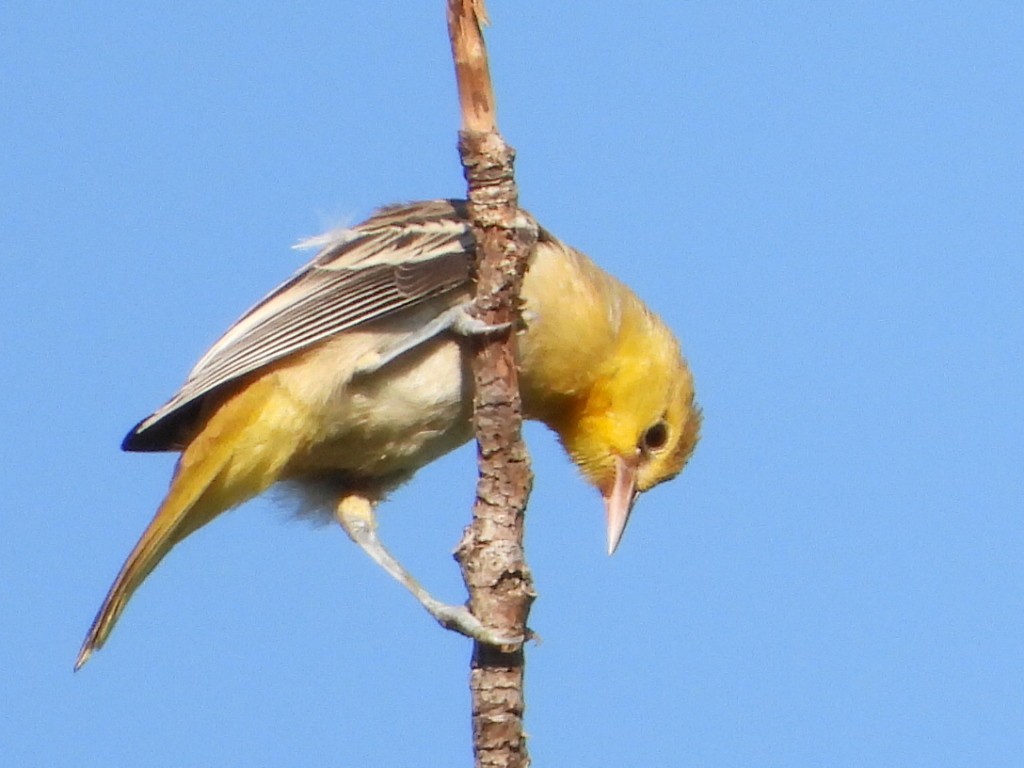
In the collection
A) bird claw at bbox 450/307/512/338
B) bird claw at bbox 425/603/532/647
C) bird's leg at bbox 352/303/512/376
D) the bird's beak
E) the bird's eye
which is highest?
the bird's eye

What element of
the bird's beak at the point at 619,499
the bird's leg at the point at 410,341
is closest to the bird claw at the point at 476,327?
the bird's leg at the point at 410,341

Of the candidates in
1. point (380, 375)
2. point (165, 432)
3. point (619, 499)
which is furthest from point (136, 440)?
point (619, 499)

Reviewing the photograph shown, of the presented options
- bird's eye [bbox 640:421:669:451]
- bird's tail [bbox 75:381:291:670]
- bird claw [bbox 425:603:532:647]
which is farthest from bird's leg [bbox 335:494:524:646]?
bird's eye [bbox 640:421:669:451]

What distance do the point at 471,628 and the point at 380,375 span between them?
1354 millimetres

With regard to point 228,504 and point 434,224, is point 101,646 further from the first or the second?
point 434,224

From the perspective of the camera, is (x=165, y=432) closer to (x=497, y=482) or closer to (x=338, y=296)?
(x=338, y=296)

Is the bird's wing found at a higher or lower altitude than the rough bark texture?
higher

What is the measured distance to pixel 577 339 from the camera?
5270 millimetres

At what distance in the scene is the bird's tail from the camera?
4812 millimetres

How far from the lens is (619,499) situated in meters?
5.71

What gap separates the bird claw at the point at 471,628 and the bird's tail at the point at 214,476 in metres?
0.88

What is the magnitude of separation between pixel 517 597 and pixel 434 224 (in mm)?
1725

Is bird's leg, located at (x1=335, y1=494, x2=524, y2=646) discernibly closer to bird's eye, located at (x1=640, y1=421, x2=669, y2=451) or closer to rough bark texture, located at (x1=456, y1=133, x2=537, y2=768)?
rough bark texture, located at (x1=456, y1=133, x2=537, y2=768)

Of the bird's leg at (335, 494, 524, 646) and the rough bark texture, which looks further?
the bird's leg at (335, 494, 524, 646)
